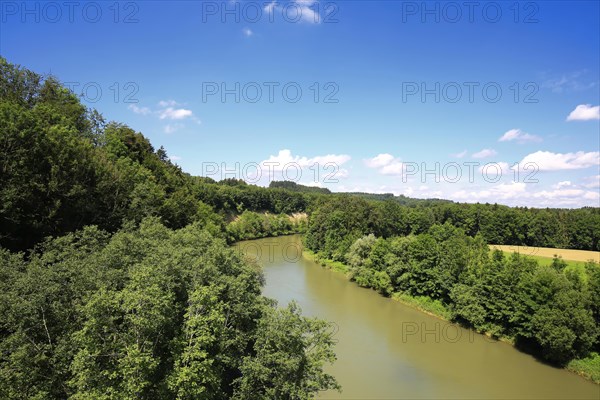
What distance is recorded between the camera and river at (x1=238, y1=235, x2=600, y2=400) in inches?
680

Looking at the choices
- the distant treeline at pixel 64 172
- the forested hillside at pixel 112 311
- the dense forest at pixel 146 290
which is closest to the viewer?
the forested hillside at pixel 112 311

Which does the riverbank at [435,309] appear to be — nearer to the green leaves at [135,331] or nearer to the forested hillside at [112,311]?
the forested hillside at [112,311]

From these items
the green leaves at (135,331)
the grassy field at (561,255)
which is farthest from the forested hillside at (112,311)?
the grassy field at (561,255)

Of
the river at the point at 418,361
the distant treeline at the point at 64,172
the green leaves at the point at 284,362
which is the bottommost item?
the river at the point at 418,361

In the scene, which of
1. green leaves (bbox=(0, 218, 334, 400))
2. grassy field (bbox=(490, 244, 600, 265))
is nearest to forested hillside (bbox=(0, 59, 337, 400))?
green leaves (bbox=(0, 218, 334, 400))

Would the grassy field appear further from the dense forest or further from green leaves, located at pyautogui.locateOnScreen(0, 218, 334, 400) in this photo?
green leaves, located at pyautogui.locateOnScreen(0, 218, 334, 400)

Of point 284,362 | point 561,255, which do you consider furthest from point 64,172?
point 561,255

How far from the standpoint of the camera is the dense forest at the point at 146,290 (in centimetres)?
934

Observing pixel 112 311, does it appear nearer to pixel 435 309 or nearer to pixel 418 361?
pixel 418 361

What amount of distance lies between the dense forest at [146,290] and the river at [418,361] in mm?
1901

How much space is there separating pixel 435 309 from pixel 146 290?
2516cm

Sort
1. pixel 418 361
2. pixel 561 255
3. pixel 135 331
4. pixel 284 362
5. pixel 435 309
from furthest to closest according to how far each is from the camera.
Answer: pixel 561 255
pixel 435 309
pixel 418 361
pixel 284 362
pixel 135 331

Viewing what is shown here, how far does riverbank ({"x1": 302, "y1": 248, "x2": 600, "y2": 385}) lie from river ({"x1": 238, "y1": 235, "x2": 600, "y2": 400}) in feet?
1.46

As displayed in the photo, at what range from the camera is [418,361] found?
20547 mm
